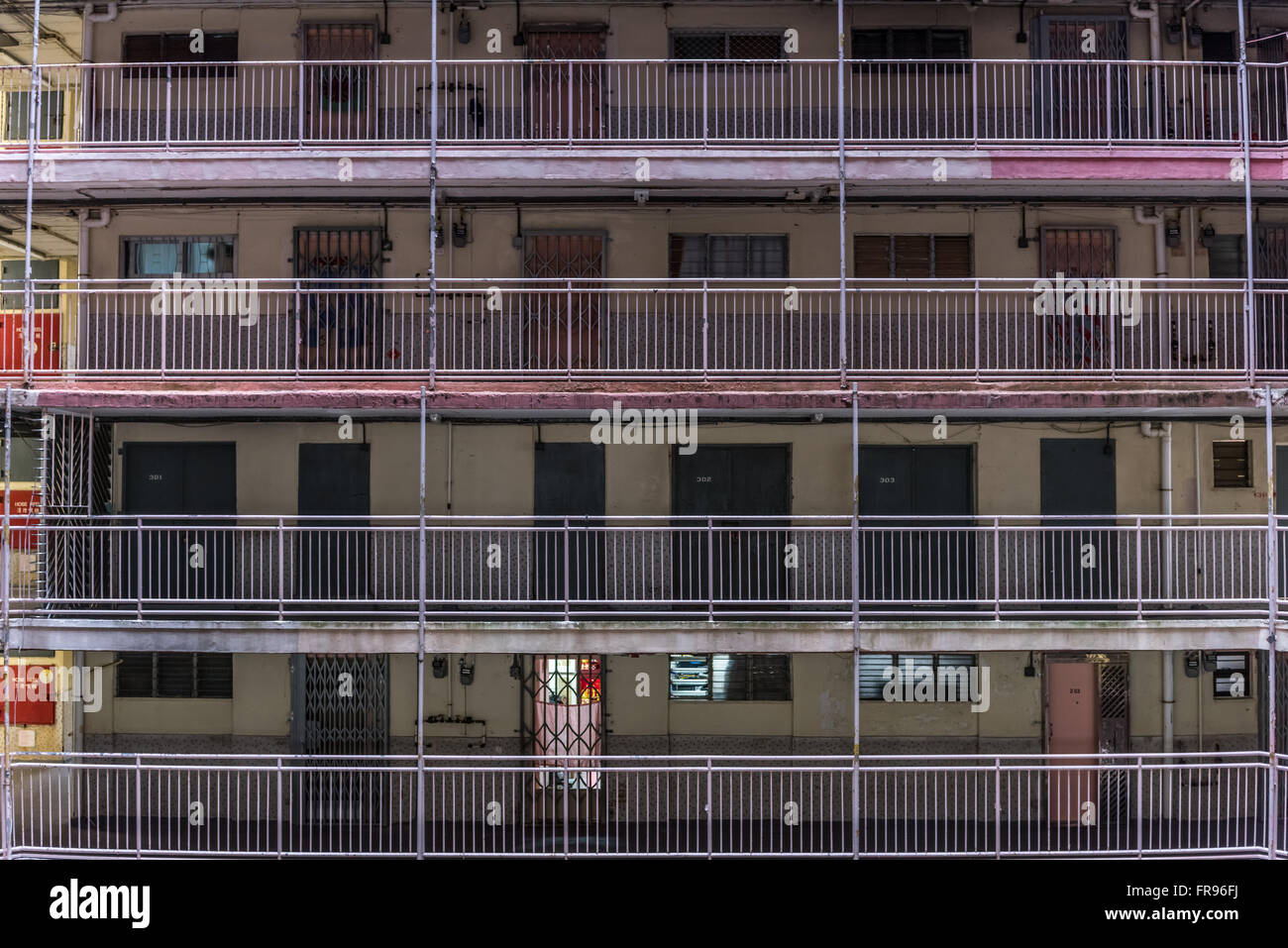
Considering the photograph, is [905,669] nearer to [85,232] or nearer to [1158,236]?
[1158,236]

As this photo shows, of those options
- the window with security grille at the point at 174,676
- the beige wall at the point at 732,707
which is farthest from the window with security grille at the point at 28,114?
the beige wall at the point at 732,707

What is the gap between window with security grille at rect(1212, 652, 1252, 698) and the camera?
504 inches

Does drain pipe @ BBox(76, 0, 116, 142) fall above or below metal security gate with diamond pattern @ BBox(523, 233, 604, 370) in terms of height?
above

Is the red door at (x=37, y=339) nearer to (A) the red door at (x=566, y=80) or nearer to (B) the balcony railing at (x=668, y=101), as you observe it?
(B) the balcony railing at (x=668, y=101)

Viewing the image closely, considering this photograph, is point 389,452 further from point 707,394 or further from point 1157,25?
point 1157,25

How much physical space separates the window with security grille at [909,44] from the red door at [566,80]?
333 cm

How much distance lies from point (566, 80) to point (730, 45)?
2.14 m

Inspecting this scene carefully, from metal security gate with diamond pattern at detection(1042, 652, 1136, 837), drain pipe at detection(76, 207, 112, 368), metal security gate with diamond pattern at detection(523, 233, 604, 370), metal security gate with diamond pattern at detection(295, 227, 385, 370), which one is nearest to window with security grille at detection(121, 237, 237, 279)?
drain pipe at detection(76, 207, 112, 368)

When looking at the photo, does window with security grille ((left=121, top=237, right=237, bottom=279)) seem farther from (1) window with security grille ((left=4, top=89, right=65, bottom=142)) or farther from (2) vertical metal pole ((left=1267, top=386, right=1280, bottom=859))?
(2) vertical metal pole ((left=1267, top=386, right=1280, bottom=859))

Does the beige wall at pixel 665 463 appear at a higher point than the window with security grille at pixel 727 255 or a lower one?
lower

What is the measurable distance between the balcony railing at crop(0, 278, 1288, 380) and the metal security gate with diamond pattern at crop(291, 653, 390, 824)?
3646 mm

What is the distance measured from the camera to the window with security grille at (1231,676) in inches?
504

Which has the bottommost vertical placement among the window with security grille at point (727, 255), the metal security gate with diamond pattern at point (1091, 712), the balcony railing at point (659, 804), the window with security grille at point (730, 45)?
the balcony railing at point (659, 804)
